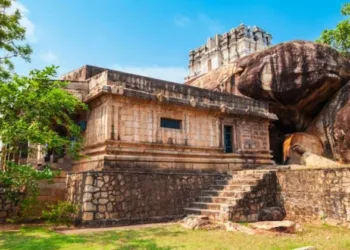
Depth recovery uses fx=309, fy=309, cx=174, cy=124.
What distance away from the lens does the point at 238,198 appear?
974 centimetres

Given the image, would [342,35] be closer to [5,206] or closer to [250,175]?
[250,175]

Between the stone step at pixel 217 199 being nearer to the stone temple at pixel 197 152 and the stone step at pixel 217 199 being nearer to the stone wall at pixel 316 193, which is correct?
the stone temple at pixel 197 152

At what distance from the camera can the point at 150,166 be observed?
10.7m

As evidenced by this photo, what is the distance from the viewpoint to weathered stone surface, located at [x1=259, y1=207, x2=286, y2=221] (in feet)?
32.9

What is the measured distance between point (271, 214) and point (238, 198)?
1348mm

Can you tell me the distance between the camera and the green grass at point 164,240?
6355 millimetres

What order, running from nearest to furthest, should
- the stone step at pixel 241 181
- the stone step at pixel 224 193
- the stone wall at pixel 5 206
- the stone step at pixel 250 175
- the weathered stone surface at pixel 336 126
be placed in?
1. the stone wall at pixel 5 206
2. the stone step at pixel 224 193
3. the stone step at pixel 241 181
4. the stone step at pixel 250 175
5. the weathered stone surface at pixel 336 126

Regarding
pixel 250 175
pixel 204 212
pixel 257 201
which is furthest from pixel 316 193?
pixel 204 212

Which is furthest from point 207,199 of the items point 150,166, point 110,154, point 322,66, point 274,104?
point 322,66

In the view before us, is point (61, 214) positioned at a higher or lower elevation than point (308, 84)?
lower

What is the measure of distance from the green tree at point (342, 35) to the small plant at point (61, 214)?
68.3ft

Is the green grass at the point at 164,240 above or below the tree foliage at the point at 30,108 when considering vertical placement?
below

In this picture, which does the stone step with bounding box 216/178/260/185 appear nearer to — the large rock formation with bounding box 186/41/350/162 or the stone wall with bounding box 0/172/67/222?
the stone wall with bounding box 0/172/67/222

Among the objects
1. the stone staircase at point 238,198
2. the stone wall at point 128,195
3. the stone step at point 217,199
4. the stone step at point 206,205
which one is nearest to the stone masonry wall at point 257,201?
the stone staircase at point 238,198
